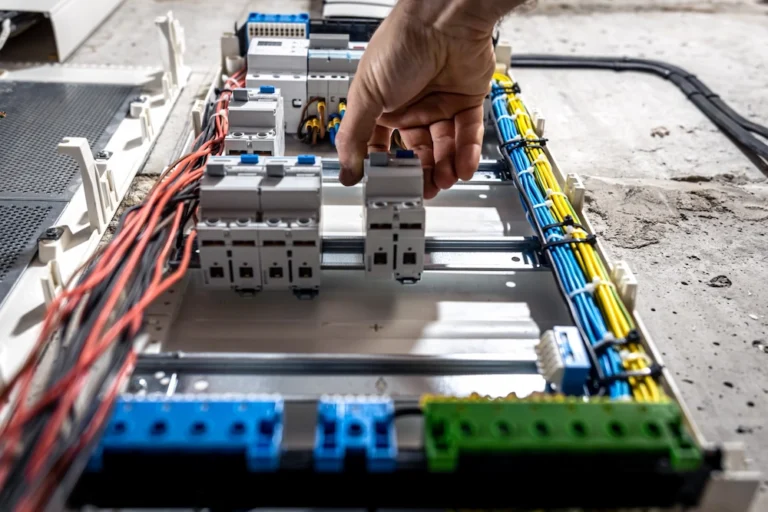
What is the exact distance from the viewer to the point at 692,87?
338 centimetres

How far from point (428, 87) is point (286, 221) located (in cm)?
61

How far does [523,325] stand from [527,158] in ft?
2.25

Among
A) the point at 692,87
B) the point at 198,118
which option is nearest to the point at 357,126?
the point at 198,118

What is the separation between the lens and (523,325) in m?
1.68

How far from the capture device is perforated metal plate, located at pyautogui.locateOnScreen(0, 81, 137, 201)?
223cm

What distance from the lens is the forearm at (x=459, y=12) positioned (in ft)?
4.96

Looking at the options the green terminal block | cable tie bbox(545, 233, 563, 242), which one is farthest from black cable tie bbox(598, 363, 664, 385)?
cable tie bbox(545, 233, 563, 242)

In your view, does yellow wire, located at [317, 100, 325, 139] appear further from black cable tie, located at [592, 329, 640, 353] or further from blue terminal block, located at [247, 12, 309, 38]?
black cable tie, located at [592, 329, 640, 353]

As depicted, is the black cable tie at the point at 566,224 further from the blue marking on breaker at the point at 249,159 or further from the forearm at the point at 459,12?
the blue marking on breaker at the point at 249,159

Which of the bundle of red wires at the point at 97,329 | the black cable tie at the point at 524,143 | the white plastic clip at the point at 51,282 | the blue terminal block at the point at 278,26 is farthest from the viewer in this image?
the blue terminal block at the point at 278,26

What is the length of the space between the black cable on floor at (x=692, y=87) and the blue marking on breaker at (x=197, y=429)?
8.21 ft

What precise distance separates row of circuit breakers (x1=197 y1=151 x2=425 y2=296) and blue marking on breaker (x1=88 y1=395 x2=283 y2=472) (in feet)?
1.51

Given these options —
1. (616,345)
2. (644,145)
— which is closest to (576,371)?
(616,345)

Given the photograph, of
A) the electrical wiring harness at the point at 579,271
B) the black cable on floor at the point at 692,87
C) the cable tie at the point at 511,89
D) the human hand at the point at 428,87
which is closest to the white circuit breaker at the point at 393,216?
the human hand at the point at 428,87
